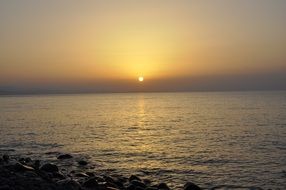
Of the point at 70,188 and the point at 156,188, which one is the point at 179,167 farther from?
the point at 70,188

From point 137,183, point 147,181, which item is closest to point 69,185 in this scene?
point 137,183

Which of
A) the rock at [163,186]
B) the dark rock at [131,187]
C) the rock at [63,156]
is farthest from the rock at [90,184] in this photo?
the rock at [63,156]

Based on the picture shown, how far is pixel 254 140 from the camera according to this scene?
39750mm

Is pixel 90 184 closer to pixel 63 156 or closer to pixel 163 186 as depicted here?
pixel 163 186

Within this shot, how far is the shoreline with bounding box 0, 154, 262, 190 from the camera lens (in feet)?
55.1

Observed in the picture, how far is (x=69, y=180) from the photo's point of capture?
61.9ft

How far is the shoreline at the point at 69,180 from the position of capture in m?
16.8

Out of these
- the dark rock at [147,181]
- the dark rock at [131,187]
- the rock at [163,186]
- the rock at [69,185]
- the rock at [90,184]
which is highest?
the rock at [69,185]

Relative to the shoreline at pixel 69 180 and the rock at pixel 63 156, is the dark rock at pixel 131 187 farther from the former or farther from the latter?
the rock at pixel 63 156

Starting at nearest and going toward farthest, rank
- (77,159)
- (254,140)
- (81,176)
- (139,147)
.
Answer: (81,176)
(77,159)
(139,147)
(254,140)

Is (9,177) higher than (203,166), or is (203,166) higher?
(9,177)

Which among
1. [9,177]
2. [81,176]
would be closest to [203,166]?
[81,176]

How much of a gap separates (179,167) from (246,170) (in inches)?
190

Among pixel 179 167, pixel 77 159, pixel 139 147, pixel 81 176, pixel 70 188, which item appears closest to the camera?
pixel 70 188
